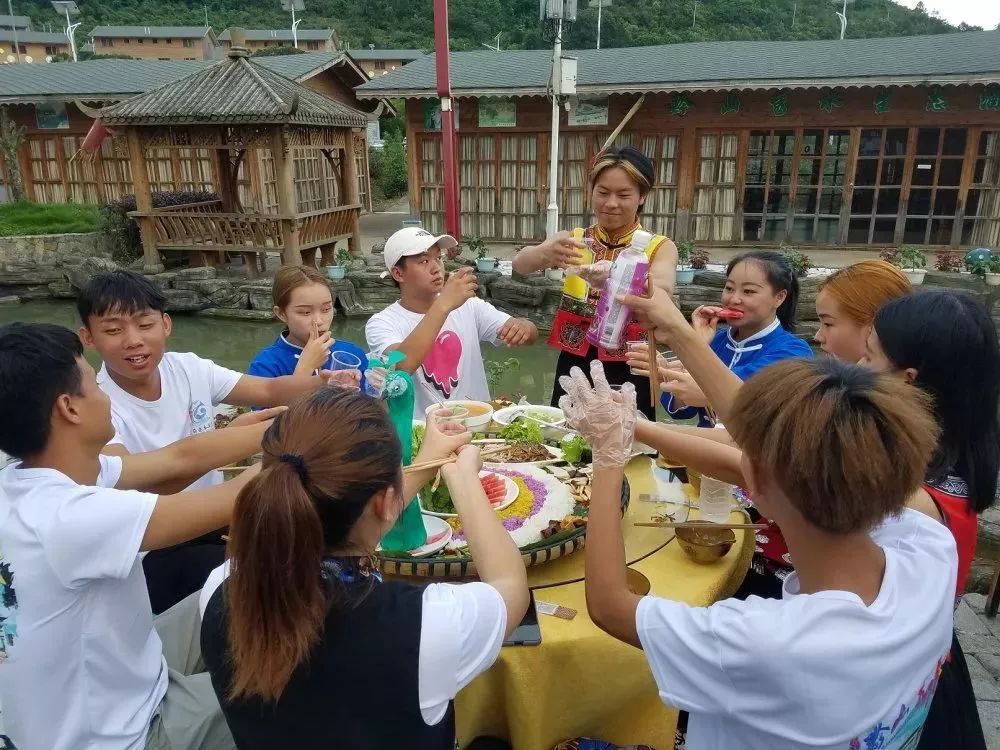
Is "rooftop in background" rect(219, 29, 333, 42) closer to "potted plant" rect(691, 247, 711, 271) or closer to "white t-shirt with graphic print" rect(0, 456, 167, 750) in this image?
"potted plant" rect(691, 247, 711, 271)

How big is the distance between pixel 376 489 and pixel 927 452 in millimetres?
929

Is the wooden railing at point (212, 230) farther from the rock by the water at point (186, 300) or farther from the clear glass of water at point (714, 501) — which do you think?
the clear glass of water at point (714, 501)

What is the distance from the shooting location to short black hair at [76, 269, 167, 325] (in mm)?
2285

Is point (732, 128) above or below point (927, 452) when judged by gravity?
above

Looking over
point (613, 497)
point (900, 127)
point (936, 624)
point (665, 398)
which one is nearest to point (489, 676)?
point (613, 497)

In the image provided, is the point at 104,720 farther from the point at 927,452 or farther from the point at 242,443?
the point at 927,452

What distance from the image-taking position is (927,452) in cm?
105

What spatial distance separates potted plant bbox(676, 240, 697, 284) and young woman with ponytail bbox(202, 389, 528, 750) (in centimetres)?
923

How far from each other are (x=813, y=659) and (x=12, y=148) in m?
18.3

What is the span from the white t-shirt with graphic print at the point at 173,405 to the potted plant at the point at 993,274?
1033 centimetres

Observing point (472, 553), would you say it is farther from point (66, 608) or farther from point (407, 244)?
point (407, 244)

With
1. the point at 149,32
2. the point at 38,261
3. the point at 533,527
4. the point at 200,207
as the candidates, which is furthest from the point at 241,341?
the point at 149,32

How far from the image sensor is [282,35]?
137ft

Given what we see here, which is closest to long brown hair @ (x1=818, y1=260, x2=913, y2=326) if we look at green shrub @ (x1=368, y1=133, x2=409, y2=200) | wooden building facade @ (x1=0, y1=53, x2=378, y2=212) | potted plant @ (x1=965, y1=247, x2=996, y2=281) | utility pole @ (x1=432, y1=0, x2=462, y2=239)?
utility pole @ (x1=432, y1=0, x2=462, y2=239)
